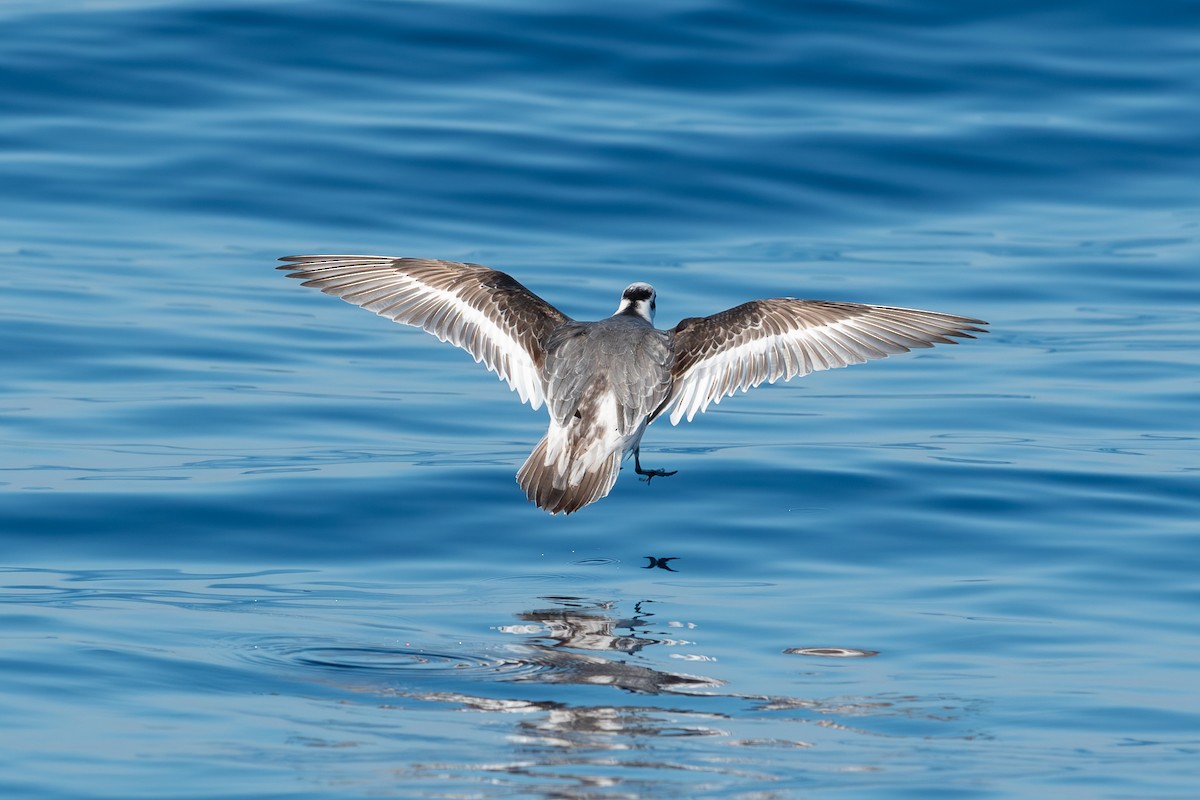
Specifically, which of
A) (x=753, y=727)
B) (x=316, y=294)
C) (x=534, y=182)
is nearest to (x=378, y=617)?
(x=753, y=727)

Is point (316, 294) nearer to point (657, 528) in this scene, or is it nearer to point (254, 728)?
point (657, 528)

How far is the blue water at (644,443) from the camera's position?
5863mm

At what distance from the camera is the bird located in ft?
26.0

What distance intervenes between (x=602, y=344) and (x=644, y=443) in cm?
263

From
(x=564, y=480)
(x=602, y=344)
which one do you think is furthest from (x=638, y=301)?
(x=564, y=480)

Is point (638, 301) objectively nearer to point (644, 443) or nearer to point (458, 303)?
point (458, 303)

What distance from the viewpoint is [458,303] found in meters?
9.10

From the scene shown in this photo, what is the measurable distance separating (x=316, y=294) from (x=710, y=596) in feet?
22.6

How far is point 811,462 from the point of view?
9.90 m

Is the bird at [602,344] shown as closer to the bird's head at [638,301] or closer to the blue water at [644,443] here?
the bird's head at [638,301]

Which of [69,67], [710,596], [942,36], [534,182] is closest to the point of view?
[710,596]

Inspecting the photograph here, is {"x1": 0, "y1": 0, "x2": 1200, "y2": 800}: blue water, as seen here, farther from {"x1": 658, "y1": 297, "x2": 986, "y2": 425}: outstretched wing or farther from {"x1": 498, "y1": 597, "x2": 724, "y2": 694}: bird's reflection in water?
{"x1": 658, "y1": 297, "x2": 986, "y2": 425}: outstretched wing

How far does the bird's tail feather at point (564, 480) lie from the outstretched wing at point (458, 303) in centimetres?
79

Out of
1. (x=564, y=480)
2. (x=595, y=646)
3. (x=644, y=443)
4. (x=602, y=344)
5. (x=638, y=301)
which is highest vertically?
(x=638, y=301)
